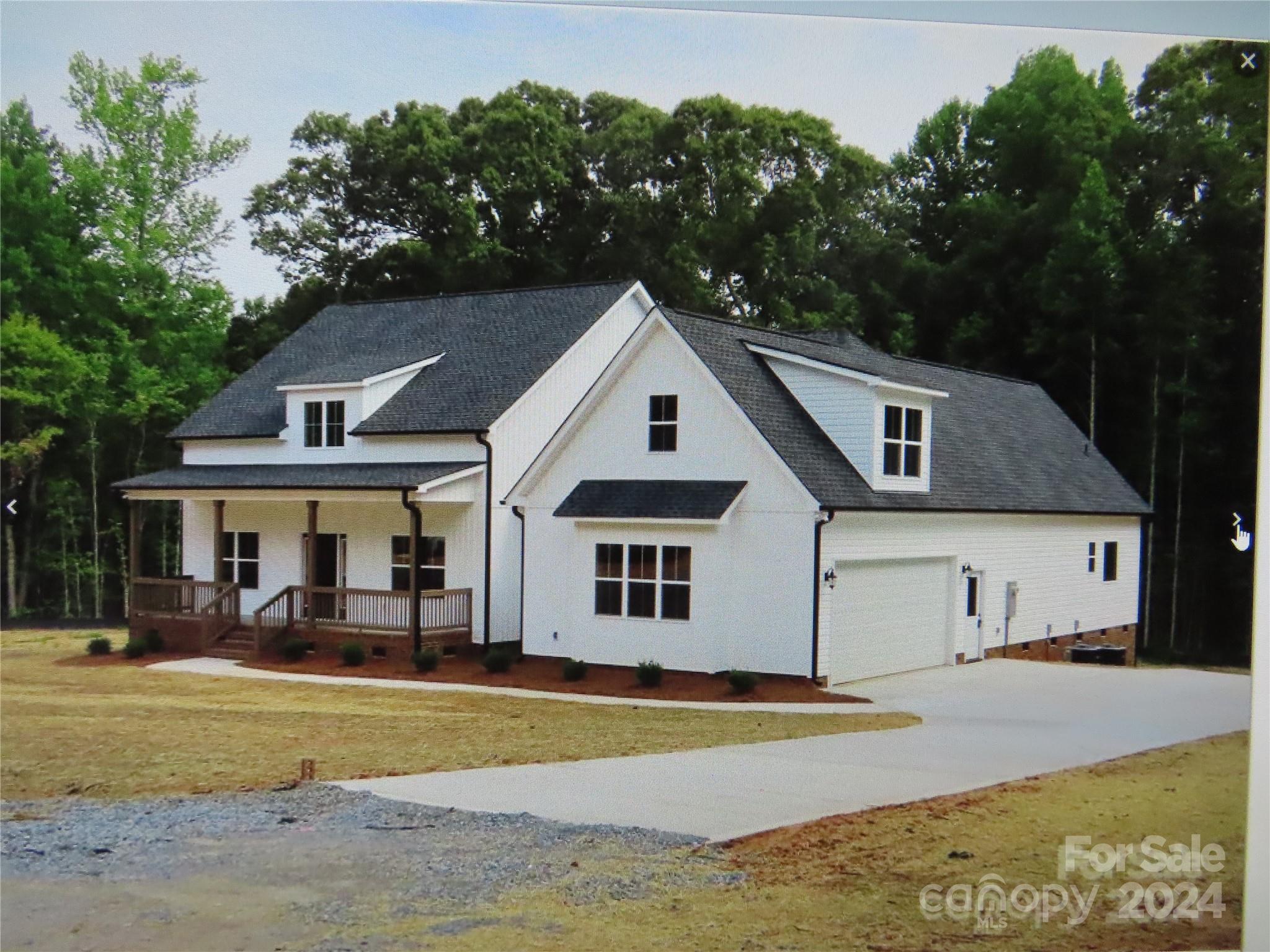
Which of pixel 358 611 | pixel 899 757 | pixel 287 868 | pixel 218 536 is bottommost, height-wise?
pixel 287 868

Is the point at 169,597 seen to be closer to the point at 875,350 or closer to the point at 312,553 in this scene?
the point at 312,553

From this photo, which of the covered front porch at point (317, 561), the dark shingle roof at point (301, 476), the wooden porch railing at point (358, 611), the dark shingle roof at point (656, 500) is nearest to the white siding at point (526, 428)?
the covered front porch at point (317, 561)

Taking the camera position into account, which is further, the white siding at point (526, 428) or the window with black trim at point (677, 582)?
the window with black trim at point (677, 582)

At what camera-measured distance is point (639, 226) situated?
6.23 metres

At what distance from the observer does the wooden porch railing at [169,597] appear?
5652 millimetres

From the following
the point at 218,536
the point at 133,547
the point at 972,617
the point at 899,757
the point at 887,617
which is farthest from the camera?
the point at 972,617

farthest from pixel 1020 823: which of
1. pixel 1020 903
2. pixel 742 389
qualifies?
pixel 742 389

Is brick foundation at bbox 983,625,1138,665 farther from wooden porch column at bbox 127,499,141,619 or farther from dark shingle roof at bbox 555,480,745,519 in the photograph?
wooden porch column at bbox 127,499,141,619

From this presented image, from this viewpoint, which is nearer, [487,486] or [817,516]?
[487,486]

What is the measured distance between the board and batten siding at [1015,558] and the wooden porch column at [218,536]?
3498mm

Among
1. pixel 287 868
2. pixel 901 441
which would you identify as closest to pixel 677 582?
pixel 901 441

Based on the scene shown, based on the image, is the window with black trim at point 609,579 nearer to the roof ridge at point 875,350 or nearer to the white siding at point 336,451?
the white siding at point 336,451

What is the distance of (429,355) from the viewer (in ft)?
23.7

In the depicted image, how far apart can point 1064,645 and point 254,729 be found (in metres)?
4.94
